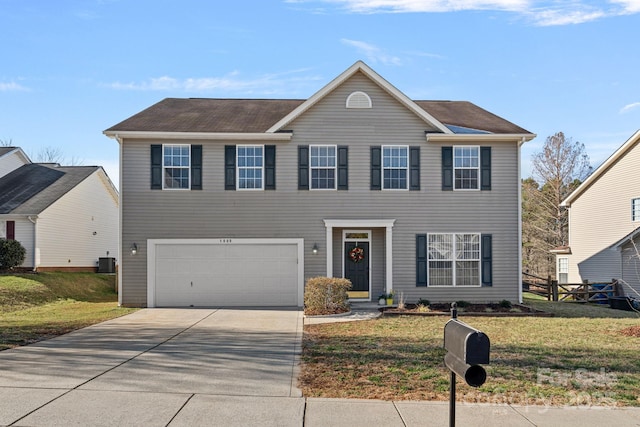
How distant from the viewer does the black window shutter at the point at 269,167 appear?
18.7m

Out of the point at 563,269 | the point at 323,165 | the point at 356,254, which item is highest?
the point at 323,165

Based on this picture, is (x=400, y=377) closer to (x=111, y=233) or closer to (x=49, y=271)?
(x=49, y=271)

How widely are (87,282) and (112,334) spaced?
45.5 ft

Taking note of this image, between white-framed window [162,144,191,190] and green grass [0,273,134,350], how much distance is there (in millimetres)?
4195

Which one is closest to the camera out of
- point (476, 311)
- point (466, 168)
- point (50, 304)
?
point (476, 311)

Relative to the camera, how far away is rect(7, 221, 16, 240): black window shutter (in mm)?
25125

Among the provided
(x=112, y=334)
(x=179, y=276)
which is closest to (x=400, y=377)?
(x=112, y=334)

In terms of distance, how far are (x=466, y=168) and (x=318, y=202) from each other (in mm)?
5023

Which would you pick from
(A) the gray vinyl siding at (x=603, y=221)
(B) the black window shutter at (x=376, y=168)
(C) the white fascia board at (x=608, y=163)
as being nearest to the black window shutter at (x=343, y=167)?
(B) the black window shutter at (x=376, y=168)

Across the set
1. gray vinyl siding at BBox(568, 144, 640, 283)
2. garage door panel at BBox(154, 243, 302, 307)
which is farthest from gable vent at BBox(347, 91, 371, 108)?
gray vinyl siding at BBox(568, 144, 640, 283)

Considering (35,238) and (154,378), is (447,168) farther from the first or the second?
(35,238)

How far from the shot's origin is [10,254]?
22719 millimetres

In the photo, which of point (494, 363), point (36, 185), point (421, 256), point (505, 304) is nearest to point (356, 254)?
point (421, 256)

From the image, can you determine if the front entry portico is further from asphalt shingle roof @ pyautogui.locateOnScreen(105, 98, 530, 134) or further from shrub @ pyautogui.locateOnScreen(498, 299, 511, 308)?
asphalt shingle roof @ pyautogui.locateOnScreen(105, 98, 530, 134)
